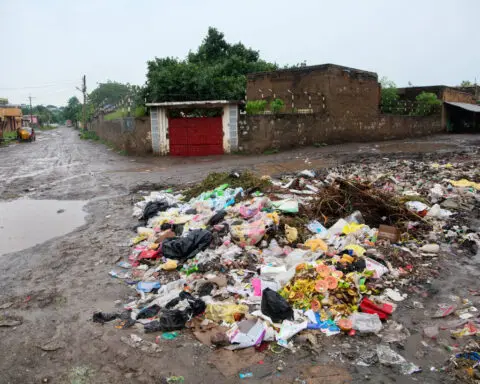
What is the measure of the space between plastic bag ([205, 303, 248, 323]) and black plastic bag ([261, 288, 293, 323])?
0.72 ft

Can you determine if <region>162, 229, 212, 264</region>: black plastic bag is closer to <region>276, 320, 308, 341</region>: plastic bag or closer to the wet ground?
the wet ground

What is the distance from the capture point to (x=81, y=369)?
2971 mm

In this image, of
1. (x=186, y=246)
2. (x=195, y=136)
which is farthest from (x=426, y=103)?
(x=186, y=246)

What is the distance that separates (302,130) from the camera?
16.3 meters

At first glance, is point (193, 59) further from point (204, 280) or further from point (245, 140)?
point (204, 280)

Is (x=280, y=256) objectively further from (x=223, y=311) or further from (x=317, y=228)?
(x=223, y=311)

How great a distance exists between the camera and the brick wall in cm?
A: 1627

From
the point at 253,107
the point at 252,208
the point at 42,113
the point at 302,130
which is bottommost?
the point at 252,208

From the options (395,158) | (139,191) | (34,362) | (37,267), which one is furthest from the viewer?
(395,158)

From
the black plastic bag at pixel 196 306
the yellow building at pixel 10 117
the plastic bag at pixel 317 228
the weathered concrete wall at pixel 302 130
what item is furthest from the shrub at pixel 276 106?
the yellow building at pixel 10 117

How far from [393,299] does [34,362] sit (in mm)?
3315

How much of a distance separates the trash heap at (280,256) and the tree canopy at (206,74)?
11.7 m

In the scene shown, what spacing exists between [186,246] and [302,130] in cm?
1226

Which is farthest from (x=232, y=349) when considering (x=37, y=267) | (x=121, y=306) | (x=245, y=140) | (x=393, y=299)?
(x=245, y=140)
